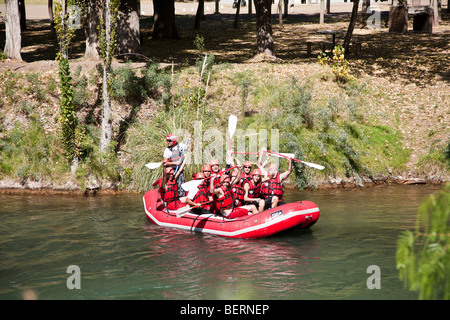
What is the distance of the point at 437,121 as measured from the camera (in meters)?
16.8

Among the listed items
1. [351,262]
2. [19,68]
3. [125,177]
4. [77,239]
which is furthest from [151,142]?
[351,262]

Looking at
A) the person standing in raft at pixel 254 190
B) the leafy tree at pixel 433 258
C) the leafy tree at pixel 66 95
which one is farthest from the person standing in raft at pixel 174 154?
the leafy tree at pixel 433 258

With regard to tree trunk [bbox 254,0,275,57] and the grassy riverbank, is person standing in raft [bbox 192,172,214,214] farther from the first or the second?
tree trunk [bbox 254,0,275,57]

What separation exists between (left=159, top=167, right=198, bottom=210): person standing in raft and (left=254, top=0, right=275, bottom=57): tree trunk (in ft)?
32.6

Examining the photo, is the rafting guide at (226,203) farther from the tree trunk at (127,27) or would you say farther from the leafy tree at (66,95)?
the tree trunk at (127,27)

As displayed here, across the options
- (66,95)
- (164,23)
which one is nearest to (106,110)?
(66,95)

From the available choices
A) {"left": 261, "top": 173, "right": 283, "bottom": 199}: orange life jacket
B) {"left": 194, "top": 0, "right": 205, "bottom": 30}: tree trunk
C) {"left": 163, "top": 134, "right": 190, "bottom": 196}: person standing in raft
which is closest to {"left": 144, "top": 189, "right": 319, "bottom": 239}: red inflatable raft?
{"left": 261, "top": 173, "right": 283, "bottom": 199}: orange life jacket

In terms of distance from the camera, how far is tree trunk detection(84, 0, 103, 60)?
1834cm

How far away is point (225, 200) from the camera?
11.3 metres

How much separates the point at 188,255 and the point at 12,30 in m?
12.4

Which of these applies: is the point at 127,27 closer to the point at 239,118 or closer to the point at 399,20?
the point at 239,118

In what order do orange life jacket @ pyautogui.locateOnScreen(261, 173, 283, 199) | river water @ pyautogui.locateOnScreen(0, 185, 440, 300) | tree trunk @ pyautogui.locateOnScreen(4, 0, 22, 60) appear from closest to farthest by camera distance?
river water @ pyautogui.locateOnScreen(0, 185, 440, 300) → orange life jacket @ pyautogui.locateOnScreen(261, 173, 283, 199) → tree trunk @ pyautogui.locateOnScreen(4, 0, 22, 60)

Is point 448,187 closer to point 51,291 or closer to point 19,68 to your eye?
point 51,291

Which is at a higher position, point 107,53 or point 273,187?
point 107,53
